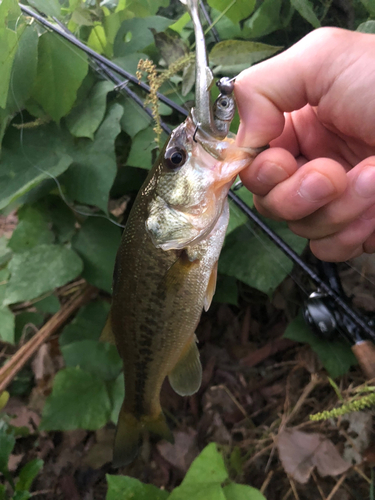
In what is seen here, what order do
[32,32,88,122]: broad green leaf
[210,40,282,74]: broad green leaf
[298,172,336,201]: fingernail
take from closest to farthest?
[298,172,336,201]: fingernail → [210,40,282,74]: broad green leaf → [32,32,88,122]: broad green leaf

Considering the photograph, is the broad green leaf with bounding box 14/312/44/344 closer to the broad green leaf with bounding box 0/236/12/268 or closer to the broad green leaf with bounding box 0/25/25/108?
the broad green leaf with bounding box 0/236/12/268

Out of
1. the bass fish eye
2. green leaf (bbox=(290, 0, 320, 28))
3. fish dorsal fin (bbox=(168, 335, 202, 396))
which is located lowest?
fish dorsal fin (bbox=(168, 335, 202, 396))

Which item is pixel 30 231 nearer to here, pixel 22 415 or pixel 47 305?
pixel 47 305

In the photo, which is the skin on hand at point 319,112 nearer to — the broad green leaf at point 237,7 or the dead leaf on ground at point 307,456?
the broad green leaf at point 237,7

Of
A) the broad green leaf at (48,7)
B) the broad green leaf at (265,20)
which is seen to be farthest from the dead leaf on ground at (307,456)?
the broad green leaf at (48,7)

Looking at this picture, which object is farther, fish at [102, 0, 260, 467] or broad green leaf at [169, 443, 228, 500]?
broad green leaf at [169, 443, 228, 500]

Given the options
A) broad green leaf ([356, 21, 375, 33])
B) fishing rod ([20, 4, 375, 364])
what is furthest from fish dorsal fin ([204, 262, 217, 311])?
broad green leaf ([356, 21, 375, 33])

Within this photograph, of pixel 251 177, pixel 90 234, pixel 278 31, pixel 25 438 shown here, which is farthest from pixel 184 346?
pixel 25 438

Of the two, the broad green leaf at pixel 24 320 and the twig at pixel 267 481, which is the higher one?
the broad green leaf at pixel 24 320
